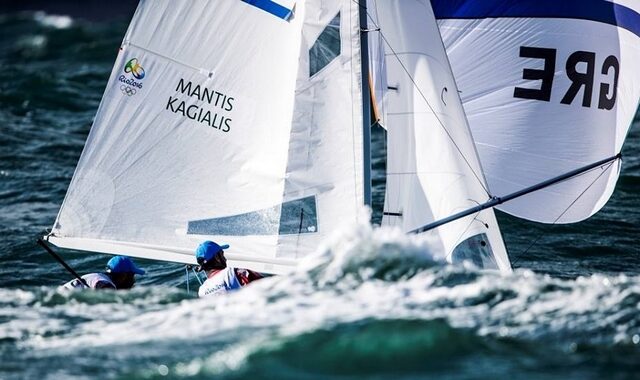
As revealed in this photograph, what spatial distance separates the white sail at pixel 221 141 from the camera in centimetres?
721

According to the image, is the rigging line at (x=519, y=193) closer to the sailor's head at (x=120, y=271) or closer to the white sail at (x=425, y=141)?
the white sail at (x=425, y=141)

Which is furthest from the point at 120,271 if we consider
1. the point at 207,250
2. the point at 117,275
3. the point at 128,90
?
the point at 128,90

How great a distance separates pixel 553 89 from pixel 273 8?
80.9 inches

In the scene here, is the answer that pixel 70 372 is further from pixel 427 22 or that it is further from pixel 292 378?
pixel 427 22

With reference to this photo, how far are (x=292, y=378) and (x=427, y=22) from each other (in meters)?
2.97

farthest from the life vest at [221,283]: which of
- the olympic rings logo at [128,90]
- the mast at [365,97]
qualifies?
the olympic rings logo at [128,90]

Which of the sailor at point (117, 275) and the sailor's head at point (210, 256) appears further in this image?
the sailor at point (117, 275)

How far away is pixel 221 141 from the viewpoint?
7406 millimetres

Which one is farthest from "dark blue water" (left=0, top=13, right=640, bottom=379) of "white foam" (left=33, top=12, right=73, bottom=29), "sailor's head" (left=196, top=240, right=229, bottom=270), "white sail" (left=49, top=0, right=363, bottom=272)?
"white foam" (left=33, top=12, right=73, bottom=29)

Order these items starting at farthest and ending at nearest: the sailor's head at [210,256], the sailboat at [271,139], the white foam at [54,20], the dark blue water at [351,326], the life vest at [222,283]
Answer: the white foam at [54,20], the sailboat at [271,139], the sailor's head at [210,256], the life vest at [222,283], the dark blue water at [351,326]

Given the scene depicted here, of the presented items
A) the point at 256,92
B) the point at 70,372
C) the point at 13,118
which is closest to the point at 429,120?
the point at 256,92

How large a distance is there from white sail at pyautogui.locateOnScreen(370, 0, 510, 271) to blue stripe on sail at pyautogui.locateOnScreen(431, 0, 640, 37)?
0.78 metres

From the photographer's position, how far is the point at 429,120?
23.9ft

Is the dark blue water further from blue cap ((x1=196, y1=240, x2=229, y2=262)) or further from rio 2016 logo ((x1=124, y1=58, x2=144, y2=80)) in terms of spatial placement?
rio 2016 logo ((x1=124, y1=58, x2=144, y2=80))
